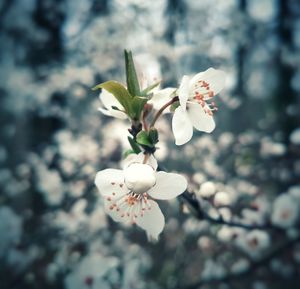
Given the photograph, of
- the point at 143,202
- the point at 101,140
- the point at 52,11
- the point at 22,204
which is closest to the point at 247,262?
the point at 101,140

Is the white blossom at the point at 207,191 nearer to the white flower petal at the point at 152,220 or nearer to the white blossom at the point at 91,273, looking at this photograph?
the white flower petal at the point at 152,220

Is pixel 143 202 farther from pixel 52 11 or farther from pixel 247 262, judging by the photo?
pixel 52 11

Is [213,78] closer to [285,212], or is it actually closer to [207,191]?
[207,191]

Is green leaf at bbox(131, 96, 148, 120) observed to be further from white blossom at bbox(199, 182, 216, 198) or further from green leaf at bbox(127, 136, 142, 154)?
white blossom at bbox(199, 182, 216, 198)

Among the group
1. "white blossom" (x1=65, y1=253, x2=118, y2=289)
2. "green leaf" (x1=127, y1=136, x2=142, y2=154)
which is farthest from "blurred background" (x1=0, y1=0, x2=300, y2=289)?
"green leaf" (x1=127, y1=136, x2=142, y2=154)

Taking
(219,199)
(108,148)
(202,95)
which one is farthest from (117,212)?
(108,148)

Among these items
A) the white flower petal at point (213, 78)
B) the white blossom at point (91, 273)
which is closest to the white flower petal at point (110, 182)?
the white flower petal at point (213, 78)
